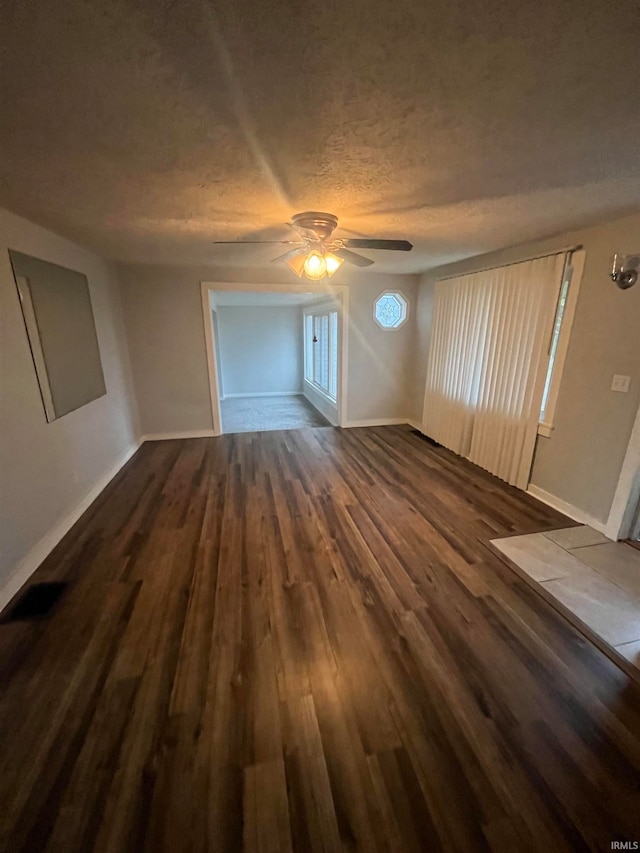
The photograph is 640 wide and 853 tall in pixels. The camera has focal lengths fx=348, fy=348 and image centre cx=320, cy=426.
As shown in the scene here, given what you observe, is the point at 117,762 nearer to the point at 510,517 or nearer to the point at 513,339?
the point at 510,517

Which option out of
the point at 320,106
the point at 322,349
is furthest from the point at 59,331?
the point at 322,349

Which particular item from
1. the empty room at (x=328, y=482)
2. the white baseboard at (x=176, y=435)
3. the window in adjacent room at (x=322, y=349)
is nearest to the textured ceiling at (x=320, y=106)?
the empty room at (x=328, y=482)

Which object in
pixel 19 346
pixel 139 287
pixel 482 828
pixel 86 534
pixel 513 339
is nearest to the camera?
pixel 482 828

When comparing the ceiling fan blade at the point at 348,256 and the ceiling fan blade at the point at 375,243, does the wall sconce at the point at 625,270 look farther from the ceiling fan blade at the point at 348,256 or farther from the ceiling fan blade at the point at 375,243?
the ceiling fan blade at the point at 348,256

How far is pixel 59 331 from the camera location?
2713 mm

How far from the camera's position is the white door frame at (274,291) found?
448cm

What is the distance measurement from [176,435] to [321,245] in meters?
3.41

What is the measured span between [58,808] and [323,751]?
0.88 metres

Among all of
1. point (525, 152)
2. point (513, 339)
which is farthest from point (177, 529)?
point (513, 339)

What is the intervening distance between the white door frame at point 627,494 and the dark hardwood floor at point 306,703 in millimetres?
678

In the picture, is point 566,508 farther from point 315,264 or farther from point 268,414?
point 268,414

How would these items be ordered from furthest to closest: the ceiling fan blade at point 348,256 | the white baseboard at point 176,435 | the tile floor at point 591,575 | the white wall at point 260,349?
1. the white wall at point 260,349
2. the white baseboard at point 176,435
3. the ceiling fan blade at point 348,256
4. the tile floor at point 591,575

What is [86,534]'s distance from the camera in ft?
8.67

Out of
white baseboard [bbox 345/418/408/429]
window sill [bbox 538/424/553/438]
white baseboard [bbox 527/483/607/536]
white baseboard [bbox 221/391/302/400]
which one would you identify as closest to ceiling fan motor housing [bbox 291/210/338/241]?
window sill [bbox 538/424/553/438]
